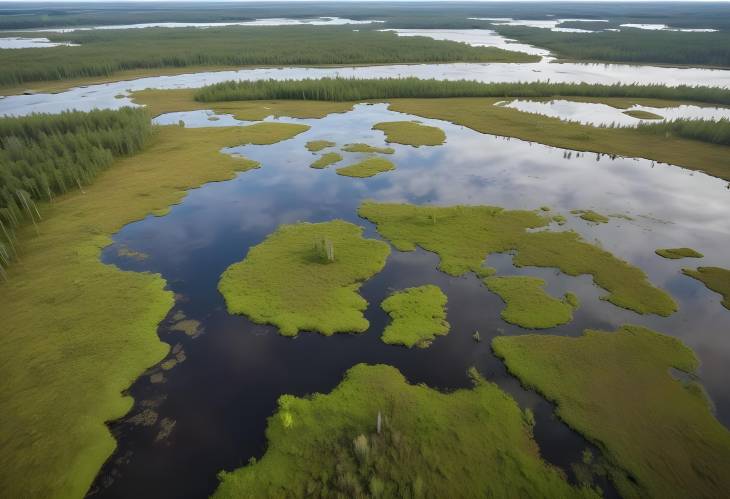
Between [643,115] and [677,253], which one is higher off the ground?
[643,115]

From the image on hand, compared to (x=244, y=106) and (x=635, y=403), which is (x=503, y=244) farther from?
(x=244, y=106)

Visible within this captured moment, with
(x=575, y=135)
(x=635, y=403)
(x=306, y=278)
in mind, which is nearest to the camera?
(x=635, y=403)

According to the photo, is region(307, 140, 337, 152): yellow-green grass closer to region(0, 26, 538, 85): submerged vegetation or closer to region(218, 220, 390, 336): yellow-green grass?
region(218, 220, 390, 336): yellow-green grass

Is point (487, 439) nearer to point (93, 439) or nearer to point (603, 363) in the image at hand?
point (603, 363)

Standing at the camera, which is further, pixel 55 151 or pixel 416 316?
pixel 55 151

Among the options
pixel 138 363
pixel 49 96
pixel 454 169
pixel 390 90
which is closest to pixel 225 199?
pixel 138 363

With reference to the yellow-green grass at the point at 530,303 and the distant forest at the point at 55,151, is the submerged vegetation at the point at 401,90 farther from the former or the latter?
the yellow-green grass at the point at 530,303

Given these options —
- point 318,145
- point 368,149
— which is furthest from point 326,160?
point 368,149
